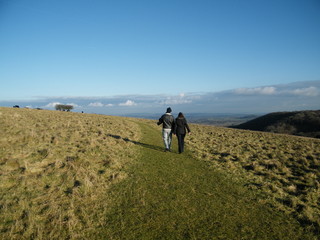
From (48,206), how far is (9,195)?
5.33ft

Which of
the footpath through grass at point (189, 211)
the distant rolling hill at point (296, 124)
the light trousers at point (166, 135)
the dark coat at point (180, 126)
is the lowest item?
the distant rolling hill at point (296, 124)

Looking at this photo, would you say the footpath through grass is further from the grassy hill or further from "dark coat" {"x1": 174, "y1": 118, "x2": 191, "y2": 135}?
"dark coat" {"x1": 174, "y1": 118, "x2": 191, "y2": 135}

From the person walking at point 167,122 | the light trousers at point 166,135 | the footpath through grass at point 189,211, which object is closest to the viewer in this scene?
the footpath through grass at point 189,211

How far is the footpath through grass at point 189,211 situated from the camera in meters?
4.98

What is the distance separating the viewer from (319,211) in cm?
644

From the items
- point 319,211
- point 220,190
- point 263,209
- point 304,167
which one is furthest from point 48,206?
point 304,167

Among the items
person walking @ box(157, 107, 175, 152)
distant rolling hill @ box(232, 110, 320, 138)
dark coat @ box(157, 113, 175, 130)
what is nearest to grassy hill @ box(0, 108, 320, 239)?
person walking @ box(157, 107, 175, 152)

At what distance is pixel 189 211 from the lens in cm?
594

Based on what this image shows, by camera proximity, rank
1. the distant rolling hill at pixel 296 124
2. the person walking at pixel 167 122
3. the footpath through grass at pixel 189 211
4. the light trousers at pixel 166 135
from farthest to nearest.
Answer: the distant rolling hill at pixel 296 124 → the light trousers at pixel 166 135 → the person walking at pixel 167 122 → the footpath through grass at pixel 189 211

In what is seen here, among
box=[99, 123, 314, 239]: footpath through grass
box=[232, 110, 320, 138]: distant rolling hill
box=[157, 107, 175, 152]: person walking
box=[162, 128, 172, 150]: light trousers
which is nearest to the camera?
box=[99, 123, 314, 239]: footpath through grass

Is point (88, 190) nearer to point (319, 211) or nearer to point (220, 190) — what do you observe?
point (220, 190)

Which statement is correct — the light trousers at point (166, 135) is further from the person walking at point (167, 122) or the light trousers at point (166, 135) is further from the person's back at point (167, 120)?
the person's back at point (167, 120)

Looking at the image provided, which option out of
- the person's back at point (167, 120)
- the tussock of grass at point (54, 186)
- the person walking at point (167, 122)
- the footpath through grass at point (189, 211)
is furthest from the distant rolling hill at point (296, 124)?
the tussock of grass at point (54, 186)

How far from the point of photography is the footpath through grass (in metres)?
4.98
